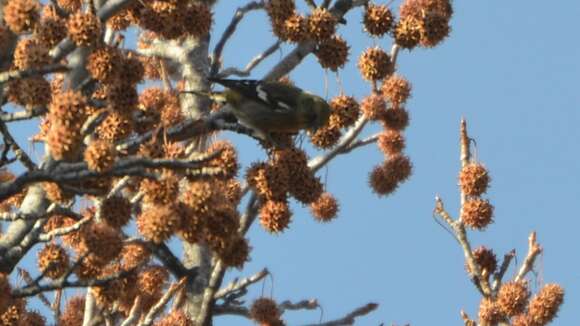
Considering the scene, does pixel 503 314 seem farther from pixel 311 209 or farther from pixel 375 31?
pixel 375 31

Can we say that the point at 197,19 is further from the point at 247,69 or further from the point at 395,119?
the point at 247,69

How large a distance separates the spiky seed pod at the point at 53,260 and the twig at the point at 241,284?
8.89 ft

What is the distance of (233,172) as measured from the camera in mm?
8477

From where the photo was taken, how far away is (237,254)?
8.09 m

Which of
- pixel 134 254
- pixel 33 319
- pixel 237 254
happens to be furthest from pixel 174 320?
pixel 237 254

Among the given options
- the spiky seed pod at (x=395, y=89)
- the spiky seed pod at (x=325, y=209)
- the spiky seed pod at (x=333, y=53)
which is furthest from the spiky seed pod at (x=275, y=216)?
the spiky seed pod at (x=325, y=209)

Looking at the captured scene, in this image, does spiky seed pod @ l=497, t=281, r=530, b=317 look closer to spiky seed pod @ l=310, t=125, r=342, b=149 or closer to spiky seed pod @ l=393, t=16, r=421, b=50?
spiky seed pod @ l=310, t=125, r=342, b=149

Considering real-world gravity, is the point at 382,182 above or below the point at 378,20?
below

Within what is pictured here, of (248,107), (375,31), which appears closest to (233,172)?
(248,107)

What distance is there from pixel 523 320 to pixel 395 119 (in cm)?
254

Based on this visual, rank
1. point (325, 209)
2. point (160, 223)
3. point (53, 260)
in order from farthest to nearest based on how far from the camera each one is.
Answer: point (325, 209)
point (53, 260)
point (160, 223)

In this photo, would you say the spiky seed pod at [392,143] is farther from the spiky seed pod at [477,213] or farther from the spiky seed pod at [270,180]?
the spiky seed pod at [270,180]

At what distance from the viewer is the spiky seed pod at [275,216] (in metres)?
8.70

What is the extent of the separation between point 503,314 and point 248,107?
368 cm
